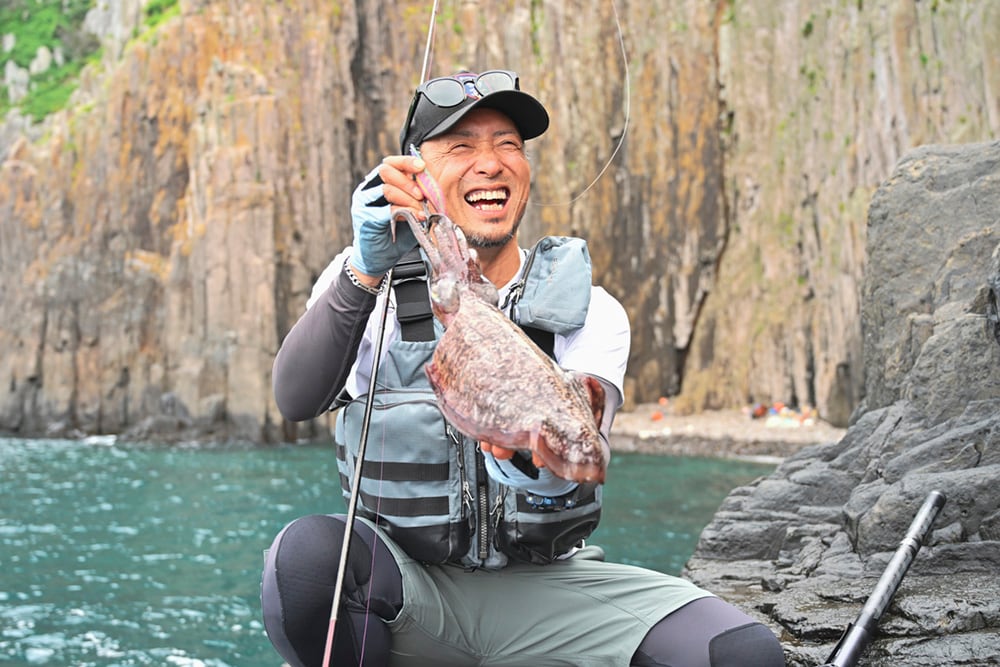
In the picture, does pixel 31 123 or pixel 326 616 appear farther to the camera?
pixel 31 123

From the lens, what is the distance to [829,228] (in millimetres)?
26516

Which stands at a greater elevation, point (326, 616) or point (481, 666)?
point (326, 616)

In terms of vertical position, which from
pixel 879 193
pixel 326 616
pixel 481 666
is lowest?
pixel 481 666

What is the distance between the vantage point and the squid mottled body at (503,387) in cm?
194

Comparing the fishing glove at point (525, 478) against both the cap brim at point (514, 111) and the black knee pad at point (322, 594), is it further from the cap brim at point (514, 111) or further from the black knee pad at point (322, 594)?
the cap brim at point (514, 111)

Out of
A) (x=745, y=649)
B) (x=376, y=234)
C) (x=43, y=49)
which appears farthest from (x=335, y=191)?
(x=43, y=49)

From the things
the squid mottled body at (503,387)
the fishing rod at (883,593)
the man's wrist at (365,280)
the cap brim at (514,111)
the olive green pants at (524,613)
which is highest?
the cap brim at (514,111)

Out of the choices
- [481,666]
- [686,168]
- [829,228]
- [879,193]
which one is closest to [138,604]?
[481,666]

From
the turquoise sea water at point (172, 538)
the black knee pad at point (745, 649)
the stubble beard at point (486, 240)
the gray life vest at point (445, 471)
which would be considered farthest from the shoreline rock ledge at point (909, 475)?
the turquoise sea water at point (172, 538)

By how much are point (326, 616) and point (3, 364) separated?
1403 inches

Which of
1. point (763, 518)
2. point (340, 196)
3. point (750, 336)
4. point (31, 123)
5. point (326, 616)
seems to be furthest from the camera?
point (31, 123)

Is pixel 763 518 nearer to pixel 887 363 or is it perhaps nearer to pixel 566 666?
pixel 887 363

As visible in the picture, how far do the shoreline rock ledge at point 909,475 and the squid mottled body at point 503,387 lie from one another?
2740mm

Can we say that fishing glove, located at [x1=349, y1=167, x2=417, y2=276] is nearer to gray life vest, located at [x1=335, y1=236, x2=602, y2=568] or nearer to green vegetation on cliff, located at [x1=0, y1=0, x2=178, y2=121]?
gray life vest, located at [x1=335, y1=236, x2=602, y2=568]
